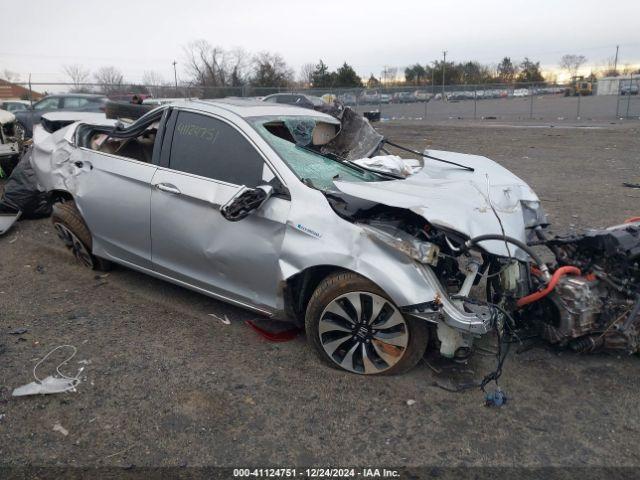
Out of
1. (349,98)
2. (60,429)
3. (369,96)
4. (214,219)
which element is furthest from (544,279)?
(369,96)

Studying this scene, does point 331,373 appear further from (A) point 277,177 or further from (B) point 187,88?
(B) point 187,88

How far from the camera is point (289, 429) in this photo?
2928mm

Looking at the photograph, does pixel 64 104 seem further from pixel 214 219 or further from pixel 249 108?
pixel 214 219

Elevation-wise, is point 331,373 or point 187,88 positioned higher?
point 187,88

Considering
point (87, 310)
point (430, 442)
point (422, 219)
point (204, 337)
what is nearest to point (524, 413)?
point (430, 442)

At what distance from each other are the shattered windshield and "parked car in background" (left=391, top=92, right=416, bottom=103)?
30881 millimetres

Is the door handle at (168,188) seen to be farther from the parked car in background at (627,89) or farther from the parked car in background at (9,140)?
the parked car in background at (627,89)

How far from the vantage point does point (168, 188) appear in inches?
156

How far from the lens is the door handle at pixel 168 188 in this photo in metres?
3.91

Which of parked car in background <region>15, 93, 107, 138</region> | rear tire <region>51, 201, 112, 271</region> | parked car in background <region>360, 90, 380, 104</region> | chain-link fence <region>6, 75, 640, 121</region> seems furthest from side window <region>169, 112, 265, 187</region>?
parked car in background <region>360, 90, 380, 104</region>

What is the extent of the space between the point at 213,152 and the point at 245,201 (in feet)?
2.27

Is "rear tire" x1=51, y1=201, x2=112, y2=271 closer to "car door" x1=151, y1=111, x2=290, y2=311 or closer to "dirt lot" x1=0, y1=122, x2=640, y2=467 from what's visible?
"dirt lot" x1=0, y1=122, x2=640, y2=467

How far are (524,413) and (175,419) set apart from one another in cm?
206

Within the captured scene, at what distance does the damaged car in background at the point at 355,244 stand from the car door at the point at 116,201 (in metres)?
0.02
